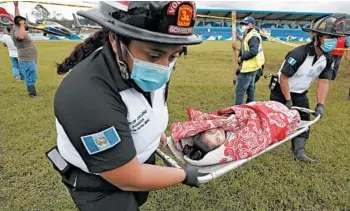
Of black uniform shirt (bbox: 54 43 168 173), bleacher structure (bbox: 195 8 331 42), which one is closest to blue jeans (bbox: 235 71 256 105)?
black uniform shirt (bbox: 54 43 168 173)

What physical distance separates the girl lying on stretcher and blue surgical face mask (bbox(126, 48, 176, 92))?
95 cm

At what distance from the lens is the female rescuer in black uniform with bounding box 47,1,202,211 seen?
0.95 meters

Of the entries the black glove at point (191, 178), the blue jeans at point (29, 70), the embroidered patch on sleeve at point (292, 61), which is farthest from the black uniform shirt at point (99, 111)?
the blue jeans at point (29, 70)

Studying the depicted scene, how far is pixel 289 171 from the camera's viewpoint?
120 inches

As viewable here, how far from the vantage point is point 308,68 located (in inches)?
114

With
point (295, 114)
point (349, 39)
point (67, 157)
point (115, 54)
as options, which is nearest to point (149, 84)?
point (115, 54)

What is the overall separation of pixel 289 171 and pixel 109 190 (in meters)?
2.40

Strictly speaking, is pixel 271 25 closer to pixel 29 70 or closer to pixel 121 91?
pixel 29 70

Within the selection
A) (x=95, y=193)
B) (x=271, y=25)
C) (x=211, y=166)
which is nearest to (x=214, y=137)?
(x=211, y=166)

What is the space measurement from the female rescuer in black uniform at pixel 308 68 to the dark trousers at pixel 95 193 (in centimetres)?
226

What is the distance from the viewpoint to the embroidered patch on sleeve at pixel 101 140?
3.13 ft

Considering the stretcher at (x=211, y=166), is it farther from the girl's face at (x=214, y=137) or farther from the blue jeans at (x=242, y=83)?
the blue jeans at (x=242, y=83)

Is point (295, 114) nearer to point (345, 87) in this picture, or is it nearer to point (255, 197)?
point (255, 197)

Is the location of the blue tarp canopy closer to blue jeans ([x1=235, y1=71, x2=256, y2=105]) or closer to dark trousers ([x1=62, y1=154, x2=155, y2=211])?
blue jeans ([x1=235, y1=71, x2=256, y2=105])
